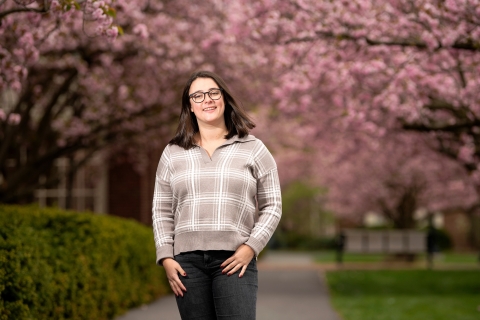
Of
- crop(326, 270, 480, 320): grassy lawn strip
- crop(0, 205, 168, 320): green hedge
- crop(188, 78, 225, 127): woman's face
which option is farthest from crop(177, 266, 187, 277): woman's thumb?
crop(326, 270, 480, 320): grassy lawn strip

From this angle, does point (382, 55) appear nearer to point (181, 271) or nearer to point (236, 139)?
point (236, 139)

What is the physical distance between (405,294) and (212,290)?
11516 millimetres

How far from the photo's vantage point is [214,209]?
3.68 m

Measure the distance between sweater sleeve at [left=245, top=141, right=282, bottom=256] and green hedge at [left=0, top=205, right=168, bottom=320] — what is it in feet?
7.50

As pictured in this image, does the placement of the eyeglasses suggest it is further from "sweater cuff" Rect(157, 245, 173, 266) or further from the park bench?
the park bench

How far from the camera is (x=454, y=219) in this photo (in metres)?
41.4

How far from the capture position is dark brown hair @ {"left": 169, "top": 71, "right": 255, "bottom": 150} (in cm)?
390

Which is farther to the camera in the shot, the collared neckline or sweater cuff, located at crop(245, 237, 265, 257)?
the collared neckline

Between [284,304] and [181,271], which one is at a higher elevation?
[181,271]

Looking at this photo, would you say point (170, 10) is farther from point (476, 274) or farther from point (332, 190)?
point (332, 190)

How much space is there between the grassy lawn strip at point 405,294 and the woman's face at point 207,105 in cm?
693

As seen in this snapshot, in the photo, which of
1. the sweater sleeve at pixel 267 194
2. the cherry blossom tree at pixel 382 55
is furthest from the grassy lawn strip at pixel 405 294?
the sweater sleeve at pixel 267 194

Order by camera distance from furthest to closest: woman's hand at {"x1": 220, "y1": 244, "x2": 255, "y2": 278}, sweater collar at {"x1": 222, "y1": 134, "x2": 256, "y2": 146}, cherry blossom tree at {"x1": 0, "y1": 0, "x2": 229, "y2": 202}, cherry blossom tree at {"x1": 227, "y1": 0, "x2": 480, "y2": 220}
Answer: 1. cherry blossom tree at {"x1": 0, "y1": 0, "x2": 229, "y2": 202}
2. cherry blossom tree at {"x1": 227, "y1": 0, "x2": 480, "y2": 220}
3. sweater collar at {"x1": 222, "y1": 134, "x2": 256, "y2": 146}
4. woman's hand at {"x1": 220, "y1": 244, "x2": 255, "y2": 278}

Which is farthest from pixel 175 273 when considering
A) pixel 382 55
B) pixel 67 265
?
pixel 382 55
